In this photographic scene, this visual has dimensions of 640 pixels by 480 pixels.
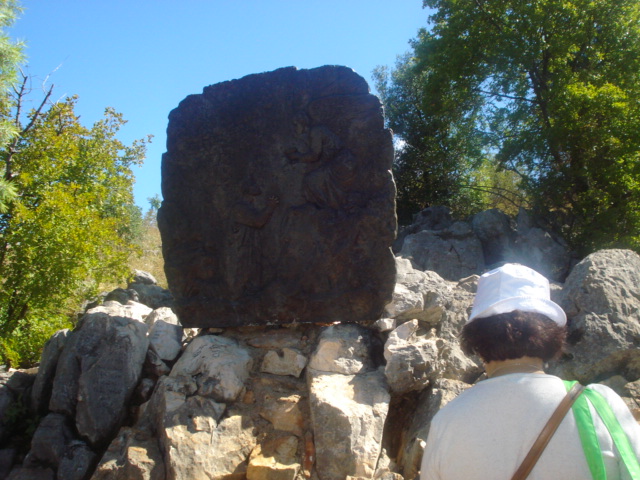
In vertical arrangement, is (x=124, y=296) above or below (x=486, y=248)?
below

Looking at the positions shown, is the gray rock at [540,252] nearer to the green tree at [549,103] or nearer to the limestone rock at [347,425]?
the green tree at [549,103]

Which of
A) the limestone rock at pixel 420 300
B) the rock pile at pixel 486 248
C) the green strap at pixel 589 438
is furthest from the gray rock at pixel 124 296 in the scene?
the green strap at pixel 589 438

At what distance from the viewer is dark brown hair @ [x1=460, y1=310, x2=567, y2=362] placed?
5.96 ft

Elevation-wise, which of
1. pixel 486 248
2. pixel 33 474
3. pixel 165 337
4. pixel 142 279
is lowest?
pixel 33 474

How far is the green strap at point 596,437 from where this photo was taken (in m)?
1.49

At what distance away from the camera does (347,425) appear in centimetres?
371

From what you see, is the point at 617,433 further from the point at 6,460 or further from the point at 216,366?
the point at 6,460

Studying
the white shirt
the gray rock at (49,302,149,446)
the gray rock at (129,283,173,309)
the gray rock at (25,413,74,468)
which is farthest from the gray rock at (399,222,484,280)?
the white shirt

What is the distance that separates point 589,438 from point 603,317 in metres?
3.28

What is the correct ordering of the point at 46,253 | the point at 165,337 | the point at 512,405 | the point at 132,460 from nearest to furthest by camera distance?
1. the point at 512,405
2. the point at 132,460
3. the point at 165,337
4. the point at 46,253

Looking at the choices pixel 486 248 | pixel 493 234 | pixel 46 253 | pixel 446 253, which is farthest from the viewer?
pixel 493 234

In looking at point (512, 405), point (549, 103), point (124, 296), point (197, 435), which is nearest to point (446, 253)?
point (549, 103)

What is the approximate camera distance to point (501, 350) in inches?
72.3

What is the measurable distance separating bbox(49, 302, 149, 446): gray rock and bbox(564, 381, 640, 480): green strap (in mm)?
3610
